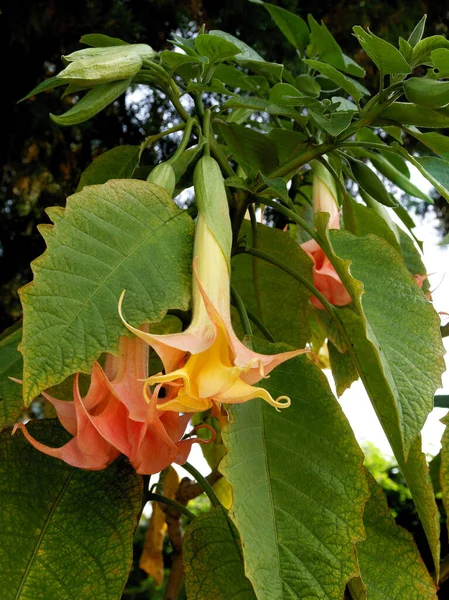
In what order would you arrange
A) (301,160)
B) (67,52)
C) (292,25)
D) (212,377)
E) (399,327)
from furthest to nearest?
(67,52)
(292,25)
(301,160)
(399,327)
(212,377)

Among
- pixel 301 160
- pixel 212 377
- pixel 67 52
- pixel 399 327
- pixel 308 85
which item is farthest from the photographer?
pixel 67 52

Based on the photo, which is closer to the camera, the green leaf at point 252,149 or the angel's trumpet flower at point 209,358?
the angel's trumpet flower at point 209,358

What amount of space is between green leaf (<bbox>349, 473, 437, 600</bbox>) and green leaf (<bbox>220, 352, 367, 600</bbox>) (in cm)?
6

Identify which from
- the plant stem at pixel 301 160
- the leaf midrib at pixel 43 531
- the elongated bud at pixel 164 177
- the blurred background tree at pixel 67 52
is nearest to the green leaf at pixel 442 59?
the plant stem at pixel 301 160

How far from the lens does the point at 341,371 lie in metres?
0.87

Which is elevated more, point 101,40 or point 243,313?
point 101,40

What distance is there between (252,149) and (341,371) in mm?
297

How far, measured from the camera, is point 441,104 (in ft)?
1.82

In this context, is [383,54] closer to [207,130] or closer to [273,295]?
[207,130]

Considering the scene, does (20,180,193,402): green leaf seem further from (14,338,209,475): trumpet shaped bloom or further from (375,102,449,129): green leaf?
(375,102,449,129): green leaf

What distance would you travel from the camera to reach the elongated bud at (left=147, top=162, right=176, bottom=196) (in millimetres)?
578

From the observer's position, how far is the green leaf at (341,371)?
86 cm

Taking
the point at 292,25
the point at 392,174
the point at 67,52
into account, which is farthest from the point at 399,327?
the point at 67,52

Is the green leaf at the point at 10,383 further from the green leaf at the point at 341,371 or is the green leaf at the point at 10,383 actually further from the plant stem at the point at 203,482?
the green leaf at the point at 341,371
